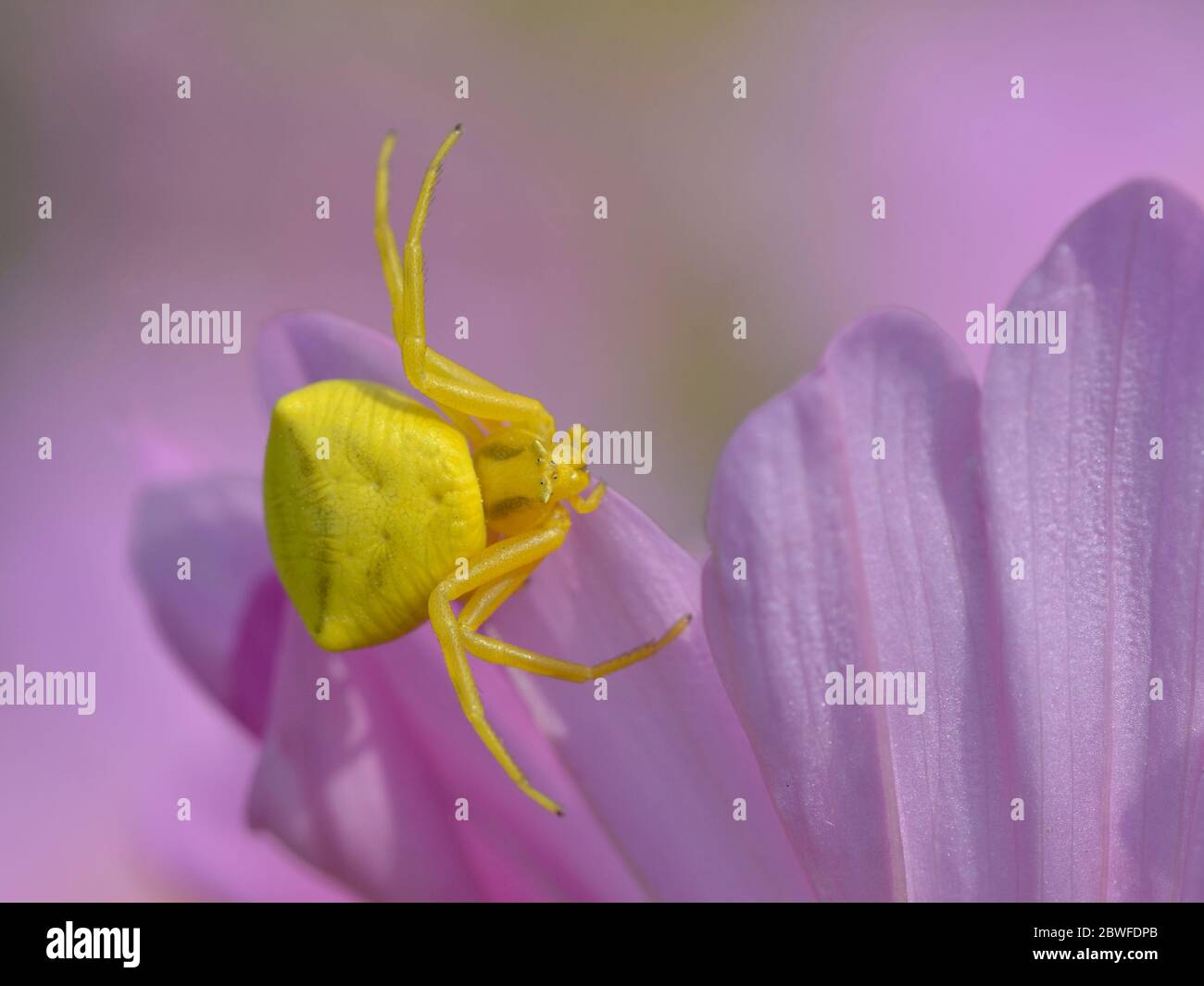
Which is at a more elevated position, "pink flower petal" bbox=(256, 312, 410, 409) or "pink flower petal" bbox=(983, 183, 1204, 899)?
"pink flower petal" bbox=(256, 312, 410, 409)

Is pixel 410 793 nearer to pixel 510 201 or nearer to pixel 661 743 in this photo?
pixel 661 743

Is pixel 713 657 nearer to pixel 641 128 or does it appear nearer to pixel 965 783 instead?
pixel 965 783

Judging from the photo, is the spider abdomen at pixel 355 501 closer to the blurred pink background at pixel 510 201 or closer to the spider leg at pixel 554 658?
the spider leg at pixel 554 658

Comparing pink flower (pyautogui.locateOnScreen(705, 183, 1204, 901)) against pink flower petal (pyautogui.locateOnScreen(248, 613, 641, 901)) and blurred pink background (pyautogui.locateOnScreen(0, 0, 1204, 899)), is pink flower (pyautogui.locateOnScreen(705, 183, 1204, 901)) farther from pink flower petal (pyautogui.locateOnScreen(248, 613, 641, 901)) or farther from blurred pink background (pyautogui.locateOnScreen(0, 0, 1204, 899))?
blurred pink background (pyautogui.locateOnScreen(0, 0, 1204, 899))

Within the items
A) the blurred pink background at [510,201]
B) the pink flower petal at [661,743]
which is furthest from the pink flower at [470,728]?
the blurred pink background at [510,201]

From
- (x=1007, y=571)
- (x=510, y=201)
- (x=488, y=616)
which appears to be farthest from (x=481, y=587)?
(x=510, y=201)

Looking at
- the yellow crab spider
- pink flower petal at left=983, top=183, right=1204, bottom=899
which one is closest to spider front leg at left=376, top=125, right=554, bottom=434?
the yellow crab spider

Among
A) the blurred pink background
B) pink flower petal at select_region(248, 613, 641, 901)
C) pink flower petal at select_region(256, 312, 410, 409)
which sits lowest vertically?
pink flower petal at select_region(248, 613, 641, 901)
